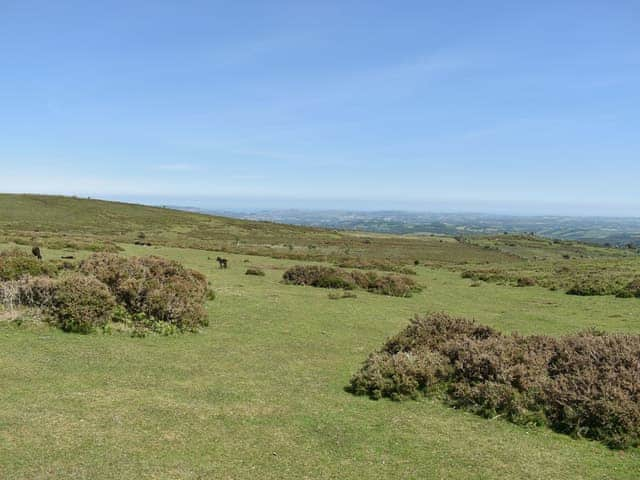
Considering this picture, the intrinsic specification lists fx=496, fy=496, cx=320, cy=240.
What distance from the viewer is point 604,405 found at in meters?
8.99

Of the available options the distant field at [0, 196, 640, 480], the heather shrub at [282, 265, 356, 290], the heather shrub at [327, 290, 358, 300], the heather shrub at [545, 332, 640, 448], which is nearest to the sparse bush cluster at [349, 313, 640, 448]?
the heather shrub at [545, 332, 640, 448]

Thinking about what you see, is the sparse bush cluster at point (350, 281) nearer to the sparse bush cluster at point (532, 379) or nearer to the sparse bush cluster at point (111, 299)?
the sparse bush cluster at point (111, 299)

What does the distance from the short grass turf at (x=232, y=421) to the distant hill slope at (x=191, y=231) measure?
42.3m

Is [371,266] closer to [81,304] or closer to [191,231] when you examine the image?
[81,304]

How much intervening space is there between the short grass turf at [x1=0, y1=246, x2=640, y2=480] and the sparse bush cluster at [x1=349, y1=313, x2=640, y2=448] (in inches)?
15.8

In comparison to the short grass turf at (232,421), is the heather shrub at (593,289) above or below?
below

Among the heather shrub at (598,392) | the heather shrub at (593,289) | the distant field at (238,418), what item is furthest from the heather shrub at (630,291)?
the heather shrub at (598,392)

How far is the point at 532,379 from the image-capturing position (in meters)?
10.3

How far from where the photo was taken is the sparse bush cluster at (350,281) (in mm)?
29656

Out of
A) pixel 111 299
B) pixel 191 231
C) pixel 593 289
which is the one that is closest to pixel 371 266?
pixel 593 289

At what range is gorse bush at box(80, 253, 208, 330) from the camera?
1631 cm

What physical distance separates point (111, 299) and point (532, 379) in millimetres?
12511

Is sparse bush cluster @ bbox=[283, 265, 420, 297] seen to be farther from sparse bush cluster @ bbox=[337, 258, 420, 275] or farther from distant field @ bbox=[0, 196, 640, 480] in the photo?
sparse bush cluster @ bbox=[337, 258, 420, 275]

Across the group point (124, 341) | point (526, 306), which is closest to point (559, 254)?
point (526, 306)
